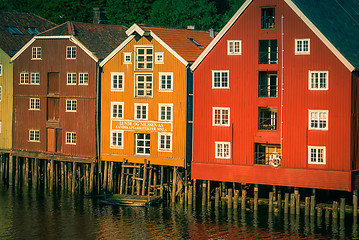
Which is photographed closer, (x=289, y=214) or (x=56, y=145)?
(x=289, y=214)

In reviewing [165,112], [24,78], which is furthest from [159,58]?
[24,78]

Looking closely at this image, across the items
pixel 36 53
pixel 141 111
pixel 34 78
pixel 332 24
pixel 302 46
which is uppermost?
pixel 332 24

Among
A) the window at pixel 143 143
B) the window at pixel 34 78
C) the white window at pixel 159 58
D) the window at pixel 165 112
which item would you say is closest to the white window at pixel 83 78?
the window at pixel 34 78

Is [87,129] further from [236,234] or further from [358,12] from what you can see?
[358,12]

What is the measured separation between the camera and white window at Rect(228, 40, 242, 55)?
64125 millimetres

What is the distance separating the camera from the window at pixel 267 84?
63812 millimetres

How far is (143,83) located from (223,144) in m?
8.86

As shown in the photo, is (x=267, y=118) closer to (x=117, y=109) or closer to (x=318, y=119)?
(x=318, y=119)

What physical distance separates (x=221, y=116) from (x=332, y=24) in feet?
34.4

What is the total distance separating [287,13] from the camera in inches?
2441

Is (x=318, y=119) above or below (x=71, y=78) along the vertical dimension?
below

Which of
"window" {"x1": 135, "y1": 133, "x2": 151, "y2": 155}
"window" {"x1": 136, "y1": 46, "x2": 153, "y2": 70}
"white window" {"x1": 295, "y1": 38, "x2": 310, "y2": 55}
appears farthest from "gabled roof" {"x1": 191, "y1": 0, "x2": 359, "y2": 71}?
"window" {"x1": 135, "y1": 133, "x2": 151, "y2": 155}

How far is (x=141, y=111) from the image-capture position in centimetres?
6975

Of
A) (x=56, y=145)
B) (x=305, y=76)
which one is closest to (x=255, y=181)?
(x=305, y=76)
